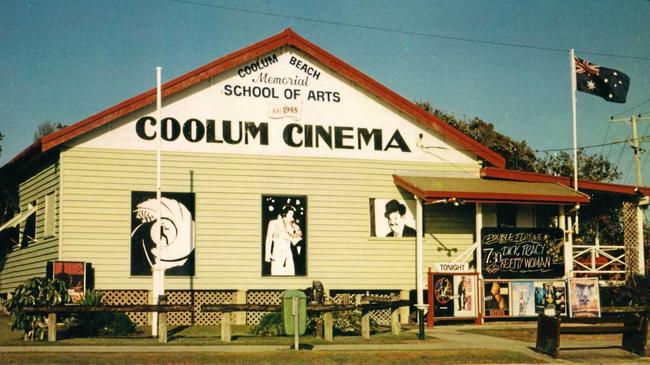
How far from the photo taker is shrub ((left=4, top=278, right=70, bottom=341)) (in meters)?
19.6

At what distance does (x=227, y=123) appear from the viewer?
2647 centimetres

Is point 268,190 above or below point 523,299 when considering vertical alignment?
above

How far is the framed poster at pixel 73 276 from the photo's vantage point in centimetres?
2375

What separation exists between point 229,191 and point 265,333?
236 inches

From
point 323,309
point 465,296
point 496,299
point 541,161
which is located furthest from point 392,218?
point 541,161

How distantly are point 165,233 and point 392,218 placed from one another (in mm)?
7452

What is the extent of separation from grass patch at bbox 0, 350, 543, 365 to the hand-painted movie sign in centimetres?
854

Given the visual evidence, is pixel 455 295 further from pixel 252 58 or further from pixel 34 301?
pixel 34 301

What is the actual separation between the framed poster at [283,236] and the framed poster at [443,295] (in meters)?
4.22

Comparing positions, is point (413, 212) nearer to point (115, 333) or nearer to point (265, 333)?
point (265, 333)

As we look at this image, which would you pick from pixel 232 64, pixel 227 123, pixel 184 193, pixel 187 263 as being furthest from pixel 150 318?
pixel 232 64

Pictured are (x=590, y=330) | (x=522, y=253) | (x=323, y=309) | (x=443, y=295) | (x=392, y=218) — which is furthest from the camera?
(x=392, y=218)

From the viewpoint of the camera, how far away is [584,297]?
27.0m

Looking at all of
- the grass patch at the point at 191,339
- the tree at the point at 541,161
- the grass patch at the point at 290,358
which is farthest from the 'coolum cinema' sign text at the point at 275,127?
the tree at the point at 541,161
